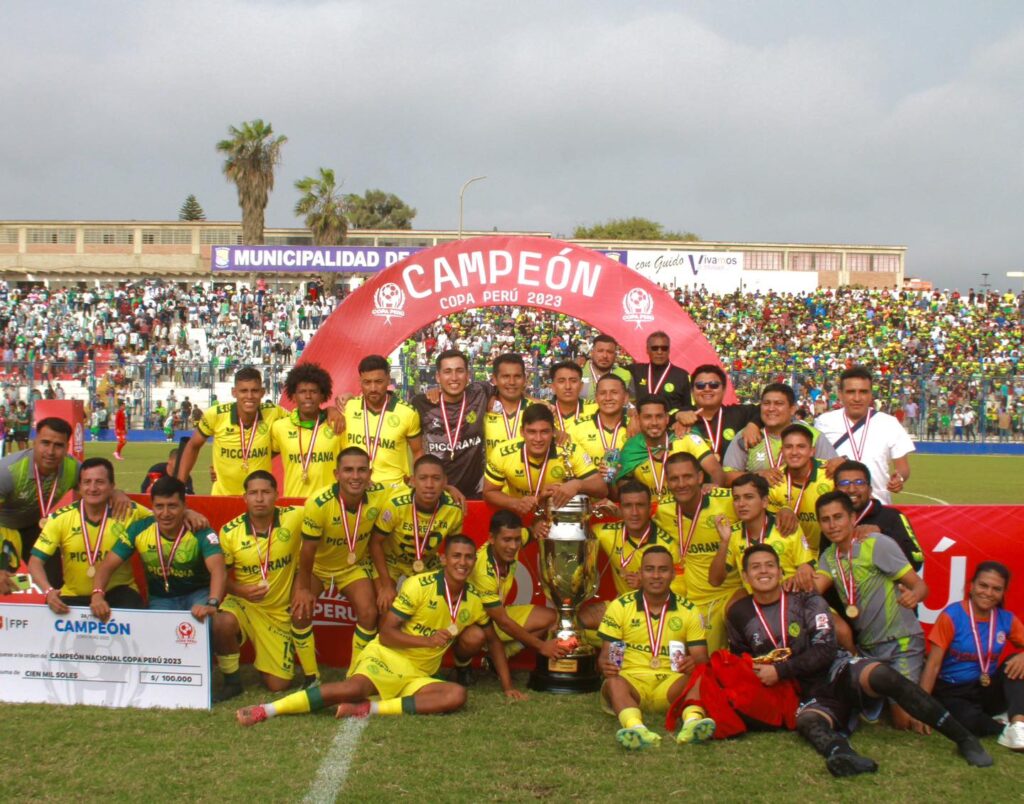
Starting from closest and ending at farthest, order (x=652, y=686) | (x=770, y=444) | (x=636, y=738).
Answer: (x=636, y=738) < (x=652, y=686) < (x=770, y=444)

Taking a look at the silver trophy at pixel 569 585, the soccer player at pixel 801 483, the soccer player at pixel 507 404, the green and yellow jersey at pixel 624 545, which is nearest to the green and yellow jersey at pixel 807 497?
the soccer player at pixel 801 483

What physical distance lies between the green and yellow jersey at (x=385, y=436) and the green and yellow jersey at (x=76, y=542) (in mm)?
1569

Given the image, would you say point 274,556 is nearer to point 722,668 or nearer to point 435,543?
point 435,543

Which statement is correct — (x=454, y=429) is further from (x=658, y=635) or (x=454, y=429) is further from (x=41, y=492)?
(x=41, y=492)

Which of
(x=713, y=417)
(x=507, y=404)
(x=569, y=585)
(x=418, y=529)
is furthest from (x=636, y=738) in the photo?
(x=507, y=404)

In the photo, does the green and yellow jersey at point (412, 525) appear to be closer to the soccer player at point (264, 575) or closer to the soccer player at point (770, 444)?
the soccer player at point (264, 575)

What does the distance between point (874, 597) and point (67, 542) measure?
4.57 metres

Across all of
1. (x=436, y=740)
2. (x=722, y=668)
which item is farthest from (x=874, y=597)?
(x=436, y=740)

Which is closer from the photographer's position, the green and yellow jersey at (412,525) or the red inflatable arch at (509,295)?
the green and yellow jersey at (412,525)

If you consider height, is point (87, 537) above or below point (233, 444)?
below

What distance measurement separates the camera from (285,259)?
3644cm

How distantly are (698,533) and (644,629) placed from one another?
0.80 meters

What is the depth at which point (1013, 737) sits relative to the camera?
4773 millimetres

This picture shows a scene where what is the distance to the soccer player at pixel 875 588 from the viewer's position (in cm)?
520
